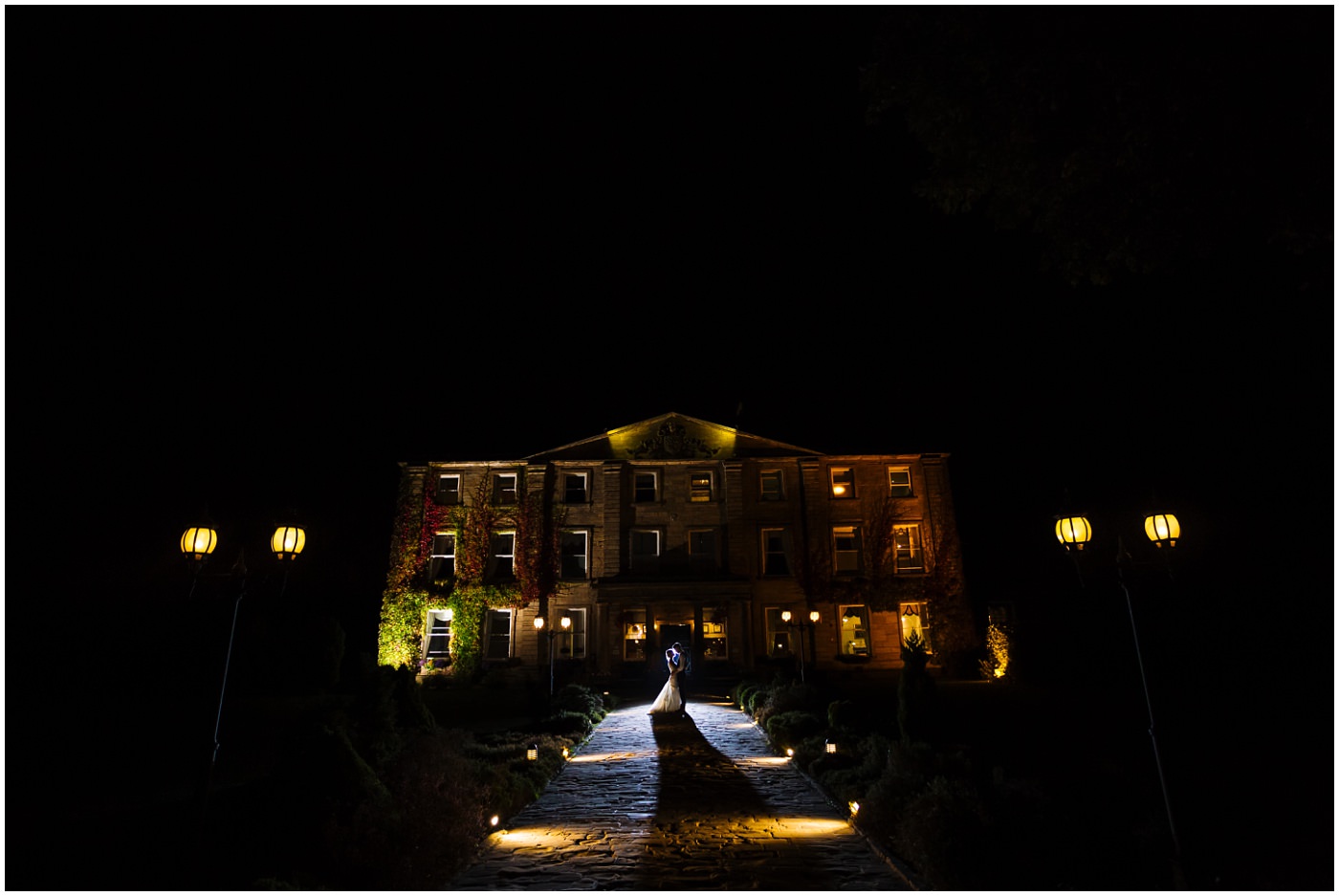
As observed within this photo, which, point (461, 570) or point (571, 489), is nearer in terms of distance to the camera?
point (461, 570)

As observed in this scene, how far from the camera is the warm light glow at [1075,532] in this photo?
1005 cm

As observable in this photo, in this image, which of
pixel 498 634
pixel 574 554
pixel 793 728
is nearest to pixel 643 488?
pixel 574 554

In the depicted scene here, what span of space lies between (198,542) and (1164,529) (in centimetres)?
1336

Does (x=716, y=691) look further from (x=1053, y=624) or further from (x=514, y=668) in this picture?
(x=1053, y=624)

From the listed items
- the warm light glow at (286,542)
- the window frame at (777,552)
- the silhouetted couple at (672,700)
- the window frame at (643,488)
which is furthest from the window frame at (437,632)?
the warm light glow at (286,542)

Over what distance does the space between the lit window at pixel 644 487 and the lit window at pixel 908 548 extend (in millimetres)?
10364

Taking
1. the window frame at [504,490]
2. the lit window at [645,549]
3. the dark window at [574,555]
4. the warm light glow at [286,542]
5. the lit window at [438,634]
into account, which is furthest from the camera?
the window frame at [504,490]

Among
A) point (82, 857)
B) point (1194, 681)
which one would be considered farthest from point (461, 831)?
point (1194, 681)

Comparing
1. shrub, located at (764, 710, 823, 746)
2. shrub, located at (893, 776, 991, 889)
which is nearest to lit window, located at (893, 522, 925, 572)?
shrub, located at (764, 710, 823, 746)

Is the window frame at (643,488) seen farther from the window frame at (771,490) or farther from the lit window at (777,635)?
the lit window at (777,635)

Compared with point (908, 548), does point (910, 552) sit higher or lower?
lower

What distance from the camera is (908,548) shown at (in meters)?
30.8

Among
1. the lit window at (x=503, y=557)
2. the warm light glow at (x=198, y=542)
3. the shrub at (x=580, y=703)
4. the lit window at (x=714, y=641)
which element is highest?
the lit window at (x=503, y=557)

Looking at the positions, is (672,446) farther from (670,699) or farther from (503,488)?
(670,699)
